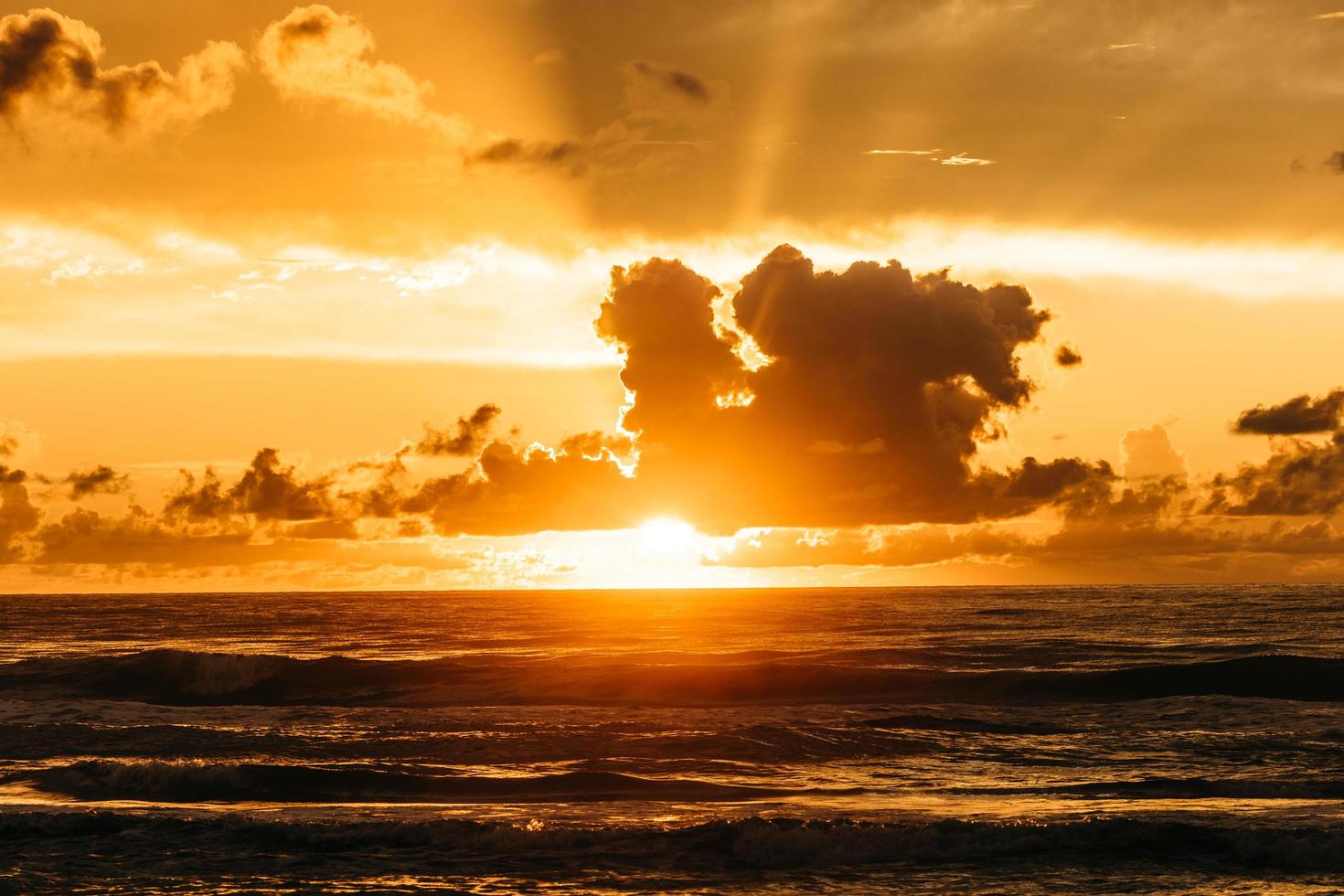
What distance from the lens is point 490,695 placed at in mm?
48344

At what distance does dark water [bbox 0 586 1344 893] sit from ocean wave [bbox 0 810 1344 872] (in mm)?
70

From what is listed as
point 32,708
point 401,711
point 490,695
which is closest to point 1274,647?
point 490,695

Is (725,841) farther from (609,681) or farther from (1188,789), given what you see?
(609,681)

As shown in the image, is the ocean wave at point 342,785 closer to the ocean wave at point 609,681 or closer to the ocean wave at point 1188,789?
the ocean wave at point 1188,789

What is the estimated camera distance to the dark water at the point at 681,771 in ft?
66.5

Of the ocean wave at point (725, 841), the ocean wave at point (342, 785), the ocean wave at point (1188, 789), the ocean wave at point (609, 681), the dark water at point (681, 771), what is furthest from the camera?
the ocean wave at point (609, 681)

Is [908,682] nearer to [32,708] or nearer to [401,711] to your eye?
[401,711]

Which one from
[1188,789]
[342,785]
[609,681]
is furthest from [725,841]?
[609,681]

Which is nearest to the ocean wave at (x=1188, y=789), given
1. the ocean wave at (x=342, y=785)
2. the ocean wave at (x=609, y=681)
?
the ocean wave at (x=342, y=785)

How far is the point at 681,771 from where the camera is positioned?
29734 mm

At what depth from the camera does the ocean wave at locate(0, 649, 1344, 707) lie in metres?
46.9

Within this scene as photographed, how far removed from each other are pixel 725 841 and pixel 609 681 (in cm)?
2914

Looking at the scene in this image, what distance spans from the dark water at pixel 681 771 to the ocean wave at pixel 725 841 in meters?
0.07

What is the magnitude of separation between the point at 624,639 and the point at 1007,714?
40739mm
